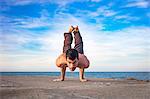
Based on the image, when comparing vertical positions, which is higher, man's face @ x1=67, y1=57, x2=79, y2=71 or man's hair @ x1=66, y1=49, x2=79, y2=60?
man's hair @ x1=66, y1=49, x2=79, y2=60

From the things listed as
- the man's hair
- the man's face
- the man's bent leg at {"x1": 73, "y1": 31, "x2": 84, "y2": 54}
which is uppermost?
the man's bent leg at {"x1": 73, "y1": 31, "x2": 84, "y2": 54}

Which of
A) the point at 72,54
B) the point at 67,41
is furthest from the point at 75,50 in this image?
the point at 67,41

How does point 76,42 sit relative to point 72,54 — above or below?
above

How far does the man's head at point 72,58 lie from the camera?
338 cm

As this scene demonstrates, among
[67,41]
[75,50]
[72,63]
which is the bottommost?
[72,63]

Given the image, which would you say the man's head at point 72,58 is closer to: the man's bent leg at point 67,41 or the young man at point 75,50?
the young man at point 75,50

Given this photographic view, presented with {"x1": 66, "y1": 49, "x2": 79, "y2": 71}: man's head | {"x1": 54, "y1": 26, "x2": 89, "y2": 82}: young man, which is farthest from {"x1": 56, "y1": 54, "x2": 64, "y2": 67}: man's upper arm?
{"x1": 66, "y1": 49, "x2": 79, "y2": 71}: man's head

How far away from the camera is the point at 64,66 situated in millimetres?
3662

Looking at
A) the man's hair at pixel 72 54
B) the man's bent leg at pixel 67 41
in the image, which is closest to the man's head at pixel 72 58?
the man's hair at pixel 72 54

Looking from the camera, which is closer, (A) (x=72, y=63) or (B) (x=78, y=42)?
(A) (x=72, y=63)

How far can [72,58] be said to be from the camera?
3.39 metres

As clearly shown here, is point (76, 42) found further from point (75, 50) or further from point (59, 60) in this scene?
point (59, 60)

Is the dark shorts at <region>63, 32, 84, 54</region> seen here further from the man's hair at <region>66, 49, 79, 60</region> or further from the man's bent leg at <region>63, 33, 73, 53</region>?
the man's hair at <region>66, 49, 79, 60</region>

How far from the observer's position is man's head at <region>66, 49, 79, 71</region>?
338 cm
